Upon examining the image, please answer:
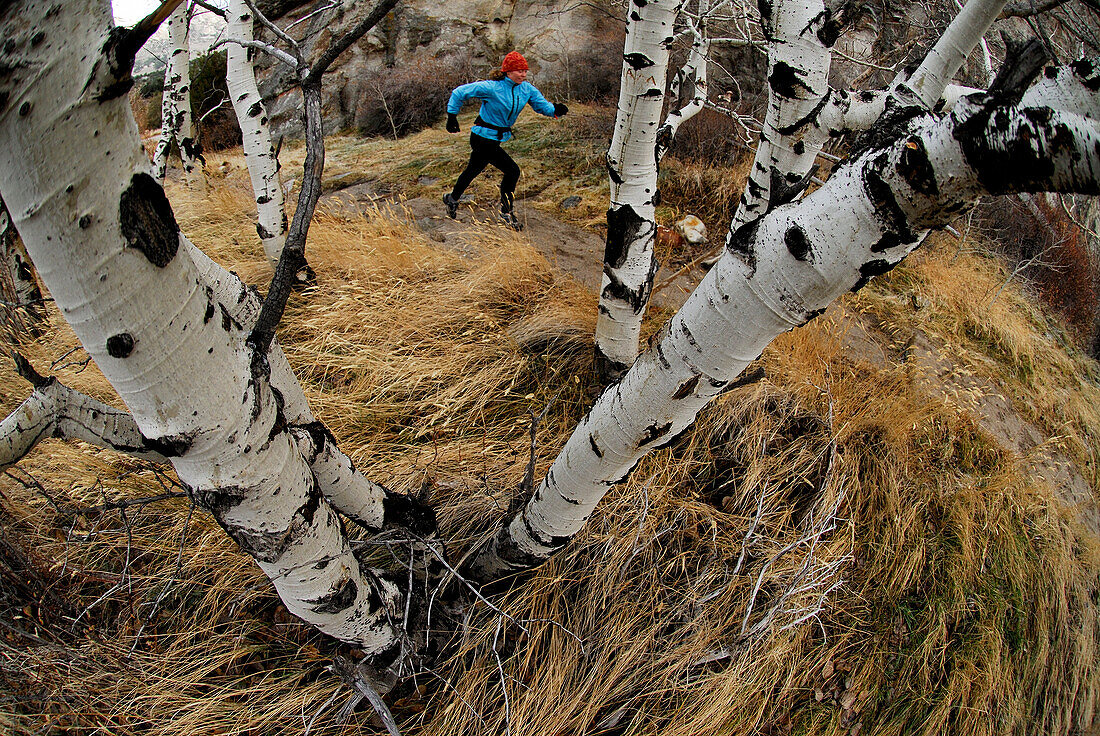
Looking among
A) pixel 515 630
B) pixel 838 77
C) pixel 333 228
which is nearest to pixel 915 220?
pixel 515 630

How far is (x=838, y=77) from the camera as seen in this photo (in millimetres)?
6816

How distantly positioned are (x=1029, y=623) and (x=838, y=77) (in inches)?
261

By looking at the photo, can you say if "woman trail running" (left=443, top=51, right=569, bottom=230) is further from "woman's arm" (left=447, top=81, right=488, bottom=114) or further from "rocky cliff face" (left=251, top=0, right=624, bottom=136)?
"rocky cliff face" (left=251, top=0, right=624, bottom=136)

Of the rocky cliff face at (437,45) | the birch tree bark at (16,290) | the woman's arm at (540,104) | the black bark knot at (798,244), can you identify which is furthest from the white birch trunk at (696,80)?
the rocky cliff face at (437,45)

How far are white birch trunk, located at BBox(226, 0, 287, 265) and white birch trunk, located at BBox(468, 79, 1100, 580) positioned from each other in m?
Answer: 2.92

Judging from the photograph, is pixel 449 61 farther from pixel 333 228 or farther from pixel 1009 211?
pixel 1009 211

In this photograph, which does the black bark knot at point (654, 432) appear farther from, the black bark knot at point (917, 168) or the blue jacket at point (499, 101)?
the blue jacket at point (499, 101)

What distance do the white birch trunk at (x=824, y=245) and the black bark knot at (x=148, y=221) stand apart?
2.82 feet

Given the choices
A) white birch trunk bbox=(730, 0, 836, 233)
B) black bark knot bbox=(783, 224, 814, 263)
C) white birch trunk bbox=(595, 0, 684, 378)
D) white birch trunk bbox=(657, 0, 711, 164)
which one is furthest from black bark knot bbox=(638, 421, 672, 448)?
white birch trunk bbox=(657, 0, 711, 164)

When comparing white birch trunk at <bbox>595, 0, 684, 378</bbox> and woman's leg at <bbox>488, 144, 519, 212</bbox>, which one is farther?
woman's leg at <bbox>488, 144, 519, 212</bbox>

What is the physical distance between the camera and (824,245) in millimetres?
831

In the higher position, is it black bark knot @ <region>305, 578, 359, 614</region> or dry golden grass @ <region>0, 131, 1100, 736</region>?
black bark knot @ <region>305, 578, 359, 614</region>

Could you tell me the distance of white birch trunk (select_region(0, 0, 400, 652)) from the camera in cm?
61

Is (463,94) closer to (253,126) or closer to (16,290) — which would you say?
(253,126)
